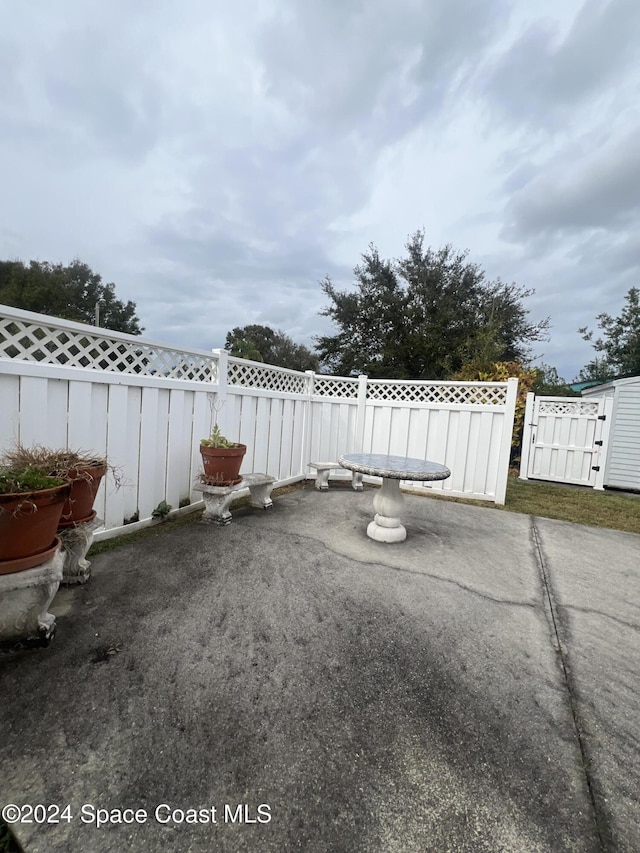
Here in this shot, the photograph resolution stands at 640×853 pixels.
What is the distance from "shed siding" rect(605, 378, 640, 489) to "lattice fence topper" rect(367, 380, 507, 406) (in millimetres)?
3329

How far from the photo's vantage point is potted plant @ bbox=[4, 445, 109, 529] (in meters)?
1.74

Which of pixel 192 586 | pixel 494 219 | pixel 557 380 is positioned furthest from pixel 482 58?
pixel 557 380

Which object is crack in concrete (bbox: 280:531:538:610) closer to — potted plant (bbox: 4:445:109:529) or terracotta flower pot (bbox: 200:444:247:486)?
terracotta flower pot (bbox: 200:444:247:486)

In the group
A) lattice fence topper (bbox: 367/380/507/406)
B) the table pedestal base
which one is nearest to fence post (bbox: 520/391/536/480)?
lattice fence topper (bbox: 367/380/507/406)

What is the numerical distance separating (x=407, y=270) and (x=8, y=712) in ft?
46.7

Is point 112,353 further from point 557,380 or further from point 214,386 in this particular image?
point 557,380

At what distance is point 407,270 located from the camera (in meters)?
12.9

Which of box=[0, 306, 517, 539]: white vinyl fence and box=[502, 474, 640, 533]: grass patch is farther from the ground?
box=[0, 306, 517, 539]: white vinyl fence

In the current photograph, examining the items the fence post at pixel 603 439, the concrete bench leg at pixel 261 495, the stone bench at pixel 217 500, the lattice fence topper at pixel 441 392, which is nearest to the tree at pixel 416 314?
the fence post at pixel 603 439

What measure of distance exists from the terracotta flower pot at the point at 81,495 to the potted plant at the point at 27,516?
285 millimetres

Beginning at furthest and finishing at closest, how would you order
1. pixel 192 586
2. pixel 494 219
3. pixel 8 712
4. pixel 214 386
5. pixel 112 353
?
pixel 494 219, pixel 214 386, pixel 112 353, pixel 192 586, pixel 8 712

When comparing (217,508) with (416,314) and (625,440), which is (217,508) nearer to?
(625,440)

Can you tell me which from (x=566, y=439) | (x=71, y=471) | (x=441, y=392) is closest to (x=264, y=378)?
(x=441, y=392)

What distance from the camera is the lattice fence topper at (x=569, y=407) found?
21.3 feet
